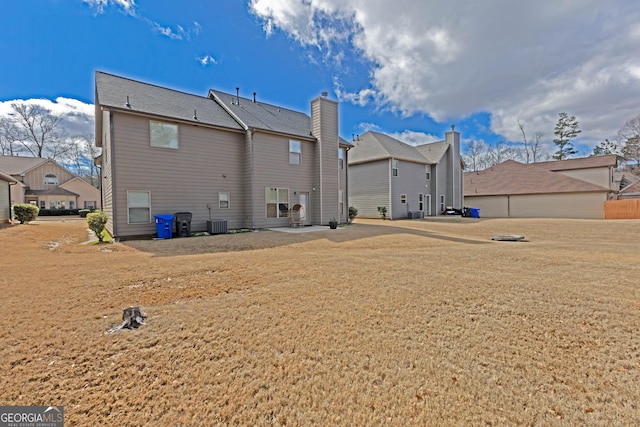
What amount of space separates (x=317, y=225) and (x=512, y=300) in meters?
11.7

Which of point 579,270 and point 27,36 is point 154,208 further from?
point 579,270

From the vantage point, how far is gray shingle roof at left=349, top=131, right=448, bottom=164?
22.4m

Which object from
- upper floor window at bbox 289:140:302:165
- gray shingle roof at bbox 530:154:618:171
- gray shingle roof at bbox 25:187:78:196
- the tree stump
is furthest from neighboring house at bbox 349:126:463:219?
gray shingle roof at bbox 25:187:78:196

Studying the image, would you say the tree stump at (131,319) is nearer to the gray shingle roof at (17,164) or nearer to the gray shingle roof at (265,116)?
the gray shingle roof at (265,116)

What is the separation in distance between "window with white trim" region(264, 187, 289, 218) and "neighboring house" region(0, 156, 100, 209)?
3389 cm

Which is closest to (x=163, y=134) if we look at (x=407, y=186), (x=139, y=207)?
(x=139, y=207)

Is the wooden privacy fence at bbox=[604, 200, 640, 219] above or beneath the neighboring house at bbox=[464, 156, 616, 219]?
beneath

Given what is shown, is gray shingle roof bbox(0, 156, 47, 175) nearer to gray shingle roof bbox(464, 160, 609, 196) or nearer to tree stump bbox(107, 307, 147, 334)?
tree stump bbox(107, 307, 147, 334)

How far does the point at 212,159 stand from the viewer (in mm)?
13055

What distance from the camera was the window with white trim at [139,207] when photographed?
1098 cm

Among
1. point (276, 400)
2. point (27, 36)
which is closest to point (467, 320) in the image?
point (276, 400)

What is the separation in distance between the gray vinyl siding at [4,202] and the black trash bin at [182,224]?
13.6 metres

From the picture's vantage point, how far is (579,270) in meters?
5.96

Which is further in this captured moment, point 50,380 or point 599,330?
point 599,330
